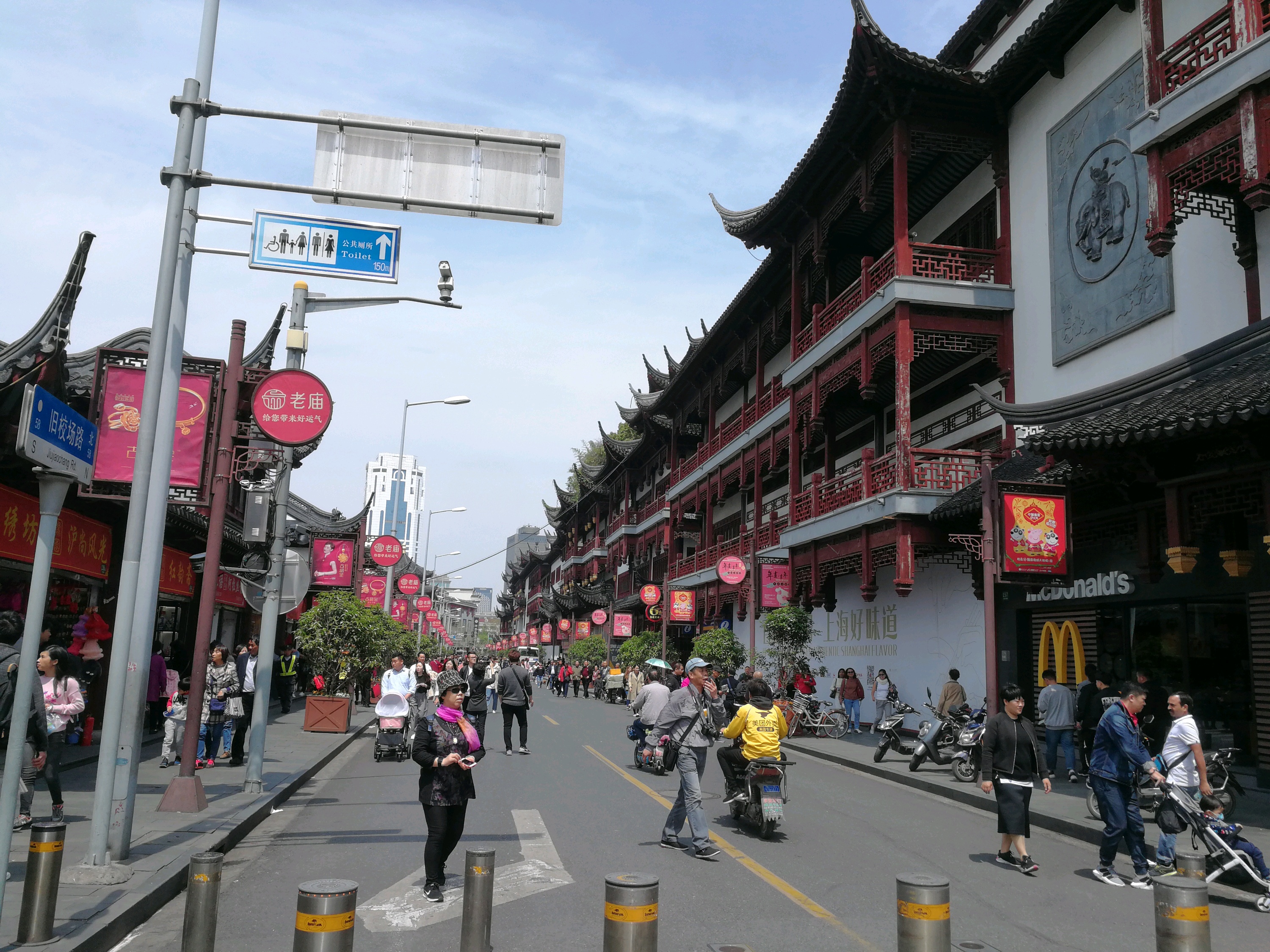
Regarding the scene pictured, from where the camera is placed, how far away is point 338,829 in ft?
33.0

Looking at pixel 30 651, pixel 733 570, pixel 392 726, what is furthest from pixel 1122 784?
pixel 733 570

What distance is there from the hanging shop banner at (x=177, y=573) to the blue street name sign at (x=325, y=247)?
12972 millimetres

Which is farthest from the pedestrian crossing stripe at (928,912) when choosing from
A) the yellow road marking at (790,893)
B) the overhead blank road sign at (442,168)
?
the overhead blank road sign at (442,168)

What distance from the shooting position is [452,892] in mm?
7352

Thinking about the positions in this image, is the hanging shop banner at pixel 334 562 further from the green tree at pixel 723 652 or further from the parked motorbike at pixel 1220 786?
the parked motorbike at pixel 1220 786

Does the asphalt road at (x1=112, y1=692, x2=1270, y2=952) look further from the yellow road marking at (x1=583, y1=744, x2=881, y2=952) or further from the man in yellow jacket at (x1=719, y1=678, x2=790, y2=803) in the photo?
the man in yellow jacket at (x1=719, y1=678, x2=790, y2=803)

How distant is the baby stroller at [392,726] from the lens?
1639 cm

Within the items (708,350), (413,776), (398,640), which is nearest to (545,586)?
(708,350)

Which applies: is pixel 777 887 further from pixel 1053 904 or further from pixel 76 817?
pixel 76 817

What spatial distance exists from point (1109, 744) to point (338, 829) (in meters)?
7.58

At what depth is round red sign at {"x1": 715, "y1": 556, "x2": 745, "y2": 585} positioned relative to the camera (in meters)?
28.1

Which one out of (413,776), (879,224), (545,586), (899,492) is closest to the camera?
(413,776)

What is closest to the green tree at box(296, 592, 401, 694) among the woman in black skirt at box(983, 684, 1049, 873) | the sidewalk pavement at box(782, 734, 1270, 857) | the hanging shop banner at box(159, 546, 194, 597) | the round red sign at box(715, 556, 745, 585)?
the hanging shop banner at box(159, 546, 194, 597)

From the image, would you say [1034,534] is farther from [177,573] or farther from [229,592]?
[229,592]
